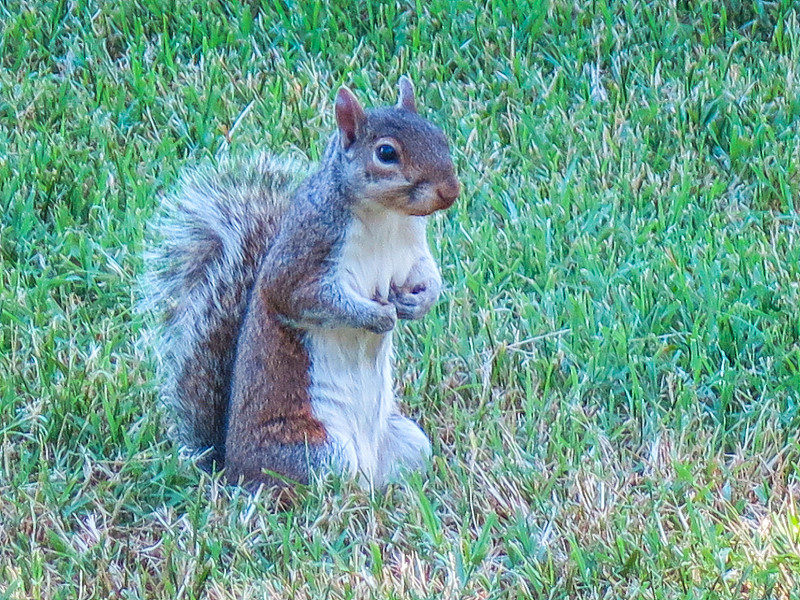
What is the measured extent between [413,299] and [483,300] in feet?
2.11

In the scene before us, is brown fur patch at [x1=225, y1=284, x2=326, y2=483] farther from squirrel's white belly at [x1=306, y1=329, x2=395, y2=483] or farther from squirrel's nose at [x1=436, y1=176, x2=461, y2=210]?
squirrel's nose at [x1=436, y1=176, x2=461, y2=210]

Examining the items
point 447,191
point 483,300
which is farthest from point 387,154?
point 483,300

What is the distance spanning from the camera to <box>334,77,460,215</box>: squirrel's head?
8.52 ft

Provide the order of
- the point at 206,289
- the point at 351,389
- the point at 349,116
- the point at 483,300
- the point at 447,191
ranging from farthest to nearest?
the point at 483,300
the point at 206,289
the point at 351,389
the point at 349,116
the point at 447,191

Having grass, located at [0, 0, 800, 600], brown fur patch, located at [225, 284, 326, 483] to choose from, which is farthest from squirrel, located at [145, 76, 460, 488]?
grass, located at [0, 0, 800, 600]

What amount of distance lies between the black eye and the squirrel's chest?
0.44 feet

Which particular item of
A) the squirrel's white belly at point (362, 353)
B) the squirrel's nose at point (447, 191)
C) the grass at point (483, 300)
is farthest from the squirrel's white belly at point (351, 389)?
the squirrel's nose at point (447, 191)

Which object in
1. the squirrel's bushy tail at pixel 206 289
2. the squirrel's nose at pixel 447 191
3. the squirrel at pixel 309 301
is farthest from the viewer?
the squirrel's bushy tail at pixel 206 289

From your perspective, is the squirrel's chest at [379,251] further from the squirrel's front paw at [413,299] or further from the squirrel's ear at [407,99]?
the squirrel's ear at [407,99]

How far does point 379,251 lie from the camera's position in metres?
2.79

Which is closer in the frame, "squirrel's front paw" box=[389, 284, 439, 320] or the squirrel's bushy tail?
"squirrel's front paw" box=[389, 284, 439, 320]

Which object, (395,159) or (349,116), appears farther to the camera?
(349,116)

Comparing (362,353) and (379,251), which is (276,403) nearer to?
(362,353)

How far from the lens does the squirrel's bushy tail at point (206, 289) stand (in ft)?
9.83
